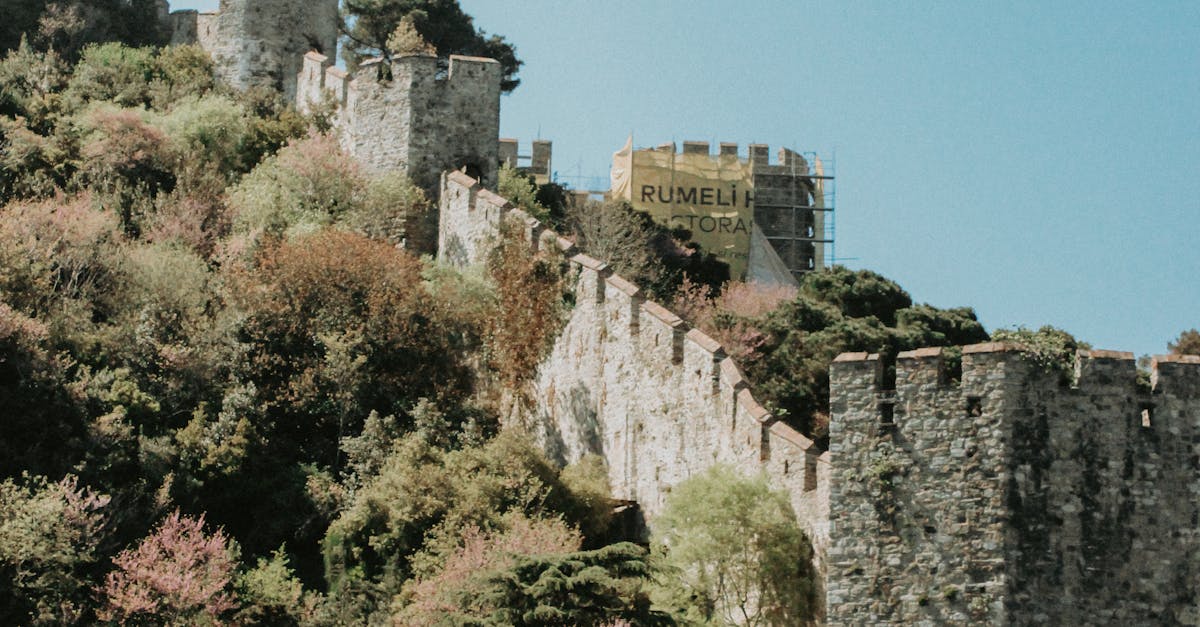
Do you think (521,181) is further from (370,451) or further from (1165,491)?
(1165,491)

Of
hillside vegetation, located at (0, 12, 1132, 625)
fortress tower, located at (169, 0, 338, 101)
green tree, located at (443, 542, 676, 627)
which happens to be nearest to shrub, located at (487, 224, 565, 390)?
hillside vegetation, located at (0, 12, 1132, 625)

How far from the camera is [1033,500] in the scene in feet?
86.3

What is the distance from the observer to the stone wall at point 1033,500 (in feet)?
85.8

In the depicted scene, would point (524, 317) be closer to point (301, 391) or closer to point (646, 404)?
point (301, 391)

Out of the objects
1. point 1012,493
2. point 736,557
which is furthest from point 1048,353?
point 736,557

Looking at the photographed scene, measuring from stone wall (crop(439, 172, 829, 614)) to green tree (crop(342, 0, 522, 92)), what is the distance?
53.1 feet

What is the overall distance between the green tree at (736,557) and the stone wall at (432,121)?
51.1ft

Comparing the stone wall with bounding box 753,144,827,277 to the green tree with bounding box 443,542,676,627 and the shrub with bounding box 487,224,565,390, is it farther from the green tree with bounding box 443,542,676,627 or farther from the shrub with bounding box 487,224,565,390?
the green tree with bounding box 443,542,676,627

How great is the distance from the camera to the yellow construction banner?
61188 millimetres

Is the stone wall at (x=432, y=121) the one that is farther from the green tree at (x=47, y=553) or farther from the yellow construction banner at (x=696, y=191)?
the yellow construction banner at (x=696, y=191)

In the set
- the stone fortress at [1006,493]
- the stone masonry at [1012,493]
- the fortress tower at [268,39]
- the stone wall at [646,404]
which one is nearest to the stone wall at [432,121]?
the stone wall at [646,404]

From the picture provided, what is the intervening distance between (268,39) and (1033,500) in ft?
98.4

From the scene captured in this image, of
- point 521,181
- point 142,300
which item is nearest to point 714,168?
point 521,181

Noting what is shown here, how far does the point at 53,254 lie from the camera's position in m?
39.0
